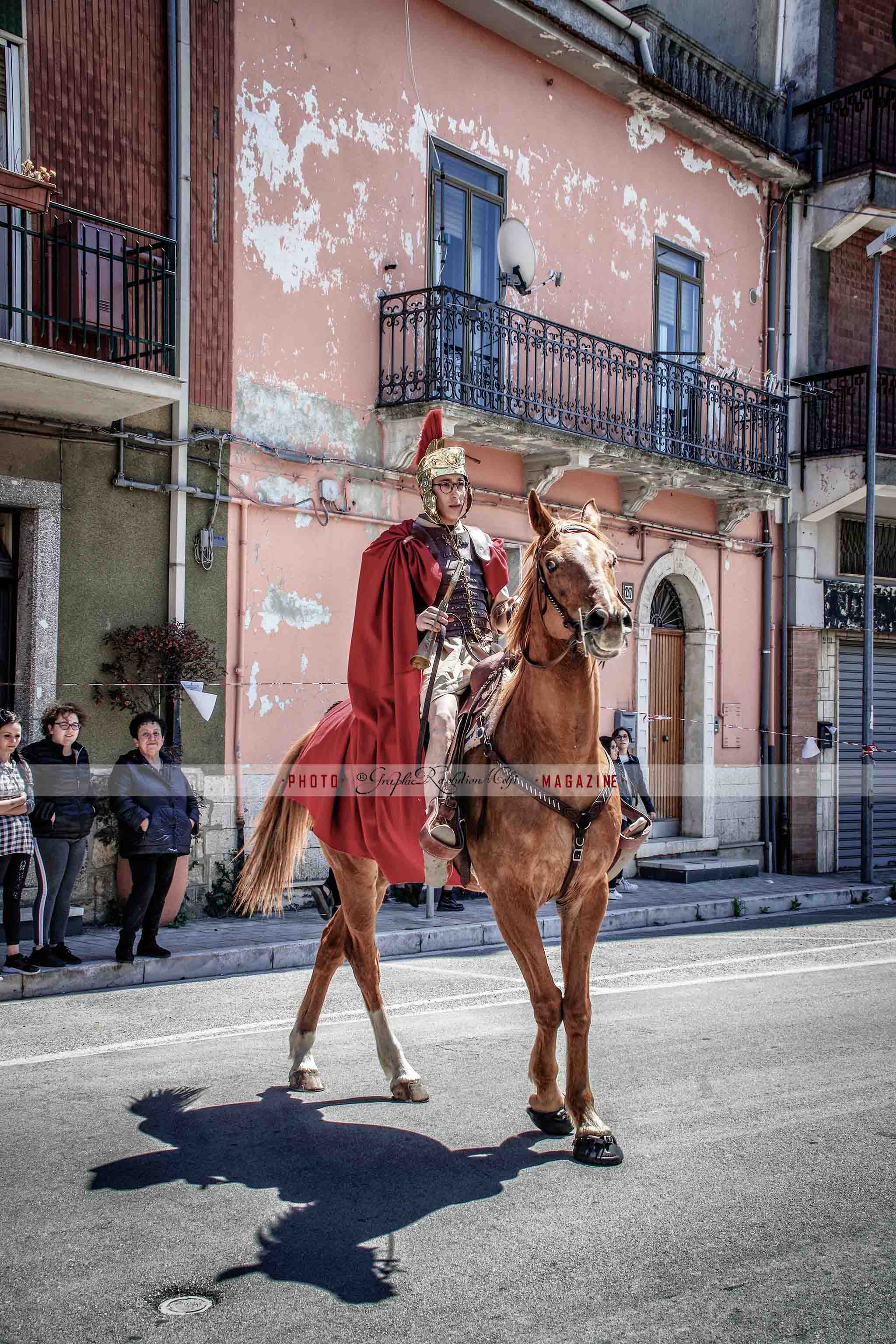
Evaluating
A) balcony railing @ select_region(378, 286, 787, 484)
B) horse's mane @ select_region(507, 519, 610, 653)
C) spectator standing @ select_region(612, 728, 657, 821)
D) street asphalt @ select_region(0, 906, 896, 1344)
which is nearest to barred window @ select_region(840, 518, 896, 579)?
balcony railing @ select_region(378, 286, 787, 484)

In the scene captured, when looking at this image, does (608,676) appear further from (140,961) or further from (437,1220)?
(437,1220)

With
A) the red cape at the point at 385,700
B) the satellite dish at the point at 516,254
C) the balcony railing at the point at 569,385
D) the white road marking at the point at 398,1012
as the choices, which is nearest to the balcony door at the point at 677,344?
the balcony railing at the point at 569,385

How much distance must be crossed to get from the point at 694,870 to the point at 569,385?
666 centimetres

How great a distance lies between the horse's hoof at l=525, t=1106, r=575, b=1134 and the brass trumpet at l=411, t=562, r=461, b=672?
1.91 meters

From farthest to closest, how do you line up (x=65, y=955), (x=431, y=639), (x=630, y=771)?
(x=630, y=771) < (x=65, y=955) < (x=431, y=639)

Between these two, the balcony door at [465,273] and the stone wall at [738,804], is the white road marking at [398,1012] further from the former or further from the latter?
the stone wall at [738,804]

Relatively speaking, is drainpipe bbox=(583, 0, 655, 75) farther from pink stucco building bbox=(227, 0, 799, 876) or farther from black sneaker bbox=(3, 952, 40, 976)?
black sneaker bbox=(3, 952, 40, 976)

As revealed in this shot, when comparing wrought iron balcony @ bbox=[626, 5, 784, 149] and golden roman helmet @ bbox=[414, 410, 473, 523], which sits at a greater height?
wrought iron balcony @ bbox=[626, 5, 784, 149]

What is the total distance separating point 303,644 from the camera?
13758mm

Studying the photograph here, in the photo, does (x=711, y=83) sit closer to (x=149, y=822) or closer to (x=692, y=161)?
(x=692, y=161)

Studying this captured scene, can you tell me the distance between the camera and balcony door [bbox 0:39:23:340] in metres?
11.2

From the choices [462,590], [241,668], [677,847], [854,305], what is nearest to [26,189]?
[241,668]

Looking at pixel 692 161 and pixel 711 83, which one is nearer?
pixel 692 161

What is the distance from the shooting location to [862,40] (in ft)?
68.2
